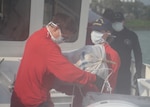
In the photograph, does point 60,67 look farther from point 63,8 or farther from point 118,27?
point 118,27

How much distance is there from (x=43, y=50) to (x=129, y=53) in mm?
2135

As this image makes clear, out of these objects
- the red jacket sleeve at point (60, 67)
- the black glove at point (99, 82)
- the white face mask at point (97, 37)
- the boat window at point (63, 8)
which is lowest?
the black glove at point (99, 82)

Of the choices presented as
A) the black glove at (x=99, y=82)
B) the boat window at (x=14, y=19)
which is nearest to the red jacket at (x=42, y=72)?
the black glove at (x=99, y=82)

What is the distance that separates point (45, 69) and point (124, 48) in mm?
2052

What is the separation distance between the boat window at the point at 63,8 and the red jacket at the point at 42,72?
949 mm

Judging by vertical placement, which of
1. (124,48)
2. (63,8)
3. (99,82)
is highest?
(63,8)

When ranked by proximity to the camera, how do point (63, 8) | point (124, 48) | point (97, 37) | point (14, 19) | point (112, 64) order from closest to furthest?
1. point (112, 64)
2. point (97, 37)
3. point (14, 19)
4. point (63, 8)
5. point (124, 48)

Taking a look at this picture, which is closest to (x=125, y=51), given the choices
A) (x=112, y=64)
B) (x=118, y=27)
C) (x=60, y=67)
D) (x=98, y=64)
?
(x=118, y=27)

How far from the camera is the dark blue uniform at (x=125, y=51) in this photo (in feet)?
17.7

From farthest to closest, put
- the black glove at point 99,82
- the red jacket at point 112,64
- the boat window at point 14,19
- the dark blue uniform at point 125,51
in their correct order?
the dark blue uniform at point 125,51 < the boat window at point 14,19 < the red jacket at point 112,64 < the black glove at point 99,82

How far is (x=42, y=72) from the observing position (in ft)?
11.7

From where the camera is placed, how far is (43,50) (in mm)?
3539

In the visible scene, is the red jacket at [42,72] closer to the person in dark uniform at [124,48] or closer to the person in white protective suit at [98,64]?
the person in white protective suit at [98,64]

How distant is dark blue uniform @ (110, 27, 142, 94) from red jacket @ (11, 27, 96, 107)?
1766 mm
